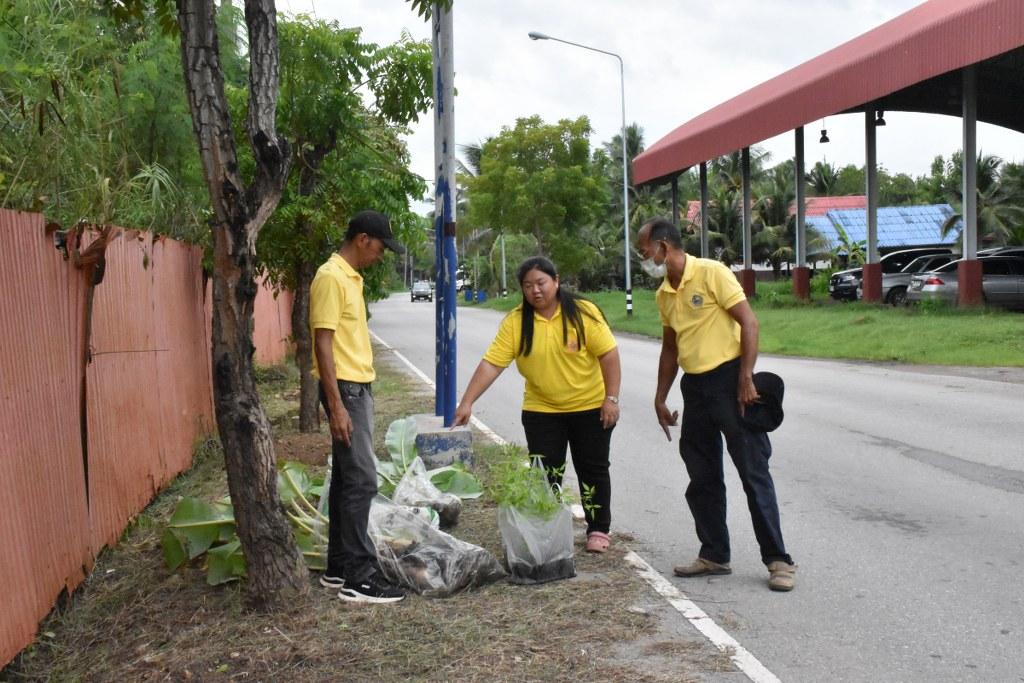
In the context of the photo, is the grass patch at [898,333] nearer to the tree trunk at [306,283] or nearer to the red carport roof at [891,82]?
the red carport roof at [891,82]

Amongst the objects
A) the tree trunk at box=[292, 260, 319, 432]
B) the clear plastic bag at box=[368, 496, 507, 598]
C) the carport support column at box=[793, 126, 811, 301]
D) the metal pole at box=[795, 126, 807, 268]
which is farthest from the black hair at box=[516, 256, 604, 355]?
the metal pole at box=[795, 126, 807, 268]

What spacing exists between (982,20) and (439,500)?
18.4 m

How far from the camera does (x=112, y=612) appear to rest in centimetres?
523

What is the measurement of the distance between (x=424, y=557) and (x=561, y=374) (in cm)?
129

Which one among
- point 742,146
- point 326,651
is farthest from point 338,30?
point 742,146

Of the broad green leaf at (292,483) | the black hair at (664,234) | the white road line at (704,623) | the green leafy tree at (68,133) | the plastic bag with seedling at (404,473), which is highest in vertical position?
the green leafy tree at (68,133)

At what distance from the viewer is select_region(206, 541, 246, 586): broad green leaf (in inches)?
210

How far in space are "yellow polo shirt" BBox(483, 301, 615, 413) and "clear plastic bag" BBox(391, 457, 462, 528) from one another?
88 cm

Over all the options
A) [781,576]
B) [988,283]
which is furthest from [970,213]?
[781,576]

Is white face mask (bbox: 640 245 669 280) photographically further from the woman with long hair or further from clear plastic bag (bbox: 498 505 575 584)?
clear plastic bag (bbox: 498 505 575 584)

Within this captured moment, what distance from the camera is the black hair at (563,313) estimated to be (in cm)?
600

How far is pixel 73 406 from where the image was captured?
222 inches

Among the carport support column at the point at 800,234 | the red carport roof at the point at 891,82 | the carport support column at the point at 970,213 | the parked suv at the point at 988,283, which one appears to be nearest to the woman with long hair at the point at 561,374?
the red carport roof at the point at 891,82

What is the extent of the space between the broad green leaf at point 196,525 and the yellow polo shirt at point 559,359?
1.69 metres
